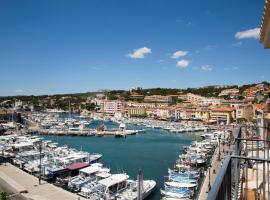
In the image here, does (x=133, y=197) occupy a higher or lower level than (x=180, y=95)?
lower

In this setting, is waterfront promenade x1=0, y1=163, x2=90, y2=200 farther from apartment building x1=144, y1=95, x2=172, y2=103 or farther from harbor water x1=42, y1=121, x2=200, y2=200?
apartment building x1=144, y1=95, x2=172, y2=103

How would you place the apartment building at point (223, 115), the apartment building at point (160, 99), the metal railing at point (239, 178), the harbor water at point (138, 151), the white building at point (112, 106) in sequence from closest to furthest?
the metal railing at point (239, 178), the harbor water at point (138, 151), the apartment building at point (223, 115), the white building at point (112, 106), the apartment building at point (160, 99)

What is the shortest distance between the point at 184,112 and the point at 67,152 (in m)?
38.3

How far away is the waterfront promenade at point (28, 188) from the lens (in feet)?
46.9

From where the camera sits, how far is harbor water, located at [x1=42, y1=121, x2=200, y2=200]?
70.4 ft

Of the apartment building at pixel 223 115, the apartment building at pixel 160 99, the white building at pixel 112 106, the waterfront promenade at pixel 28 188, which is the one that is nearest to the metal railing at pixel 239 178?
the waterfront promenade at pixel 28 188

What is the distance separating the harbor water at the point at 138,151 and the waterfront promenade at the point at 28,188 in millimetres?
4509

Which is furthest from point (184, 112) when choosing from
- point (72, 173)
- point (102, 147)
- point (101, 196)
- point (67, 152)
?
point (101, 196)

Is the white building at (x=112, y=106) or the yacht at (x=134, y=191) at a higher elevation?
the white building at (x=112, y=106)

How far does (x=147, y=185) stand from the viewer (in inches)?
644

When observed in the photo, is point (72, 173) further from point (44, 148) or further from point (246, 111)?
point (246, 111)

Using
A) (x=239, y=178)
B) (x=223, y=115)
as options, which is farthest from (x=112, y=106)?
(x=239, y=178)

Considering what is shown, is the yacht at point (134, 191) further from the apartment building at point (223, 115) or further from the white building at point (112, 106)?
the white building at point (112, 106)

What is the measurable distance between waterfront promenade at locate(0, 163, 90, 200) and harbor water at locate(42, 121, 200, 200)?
178 inches
